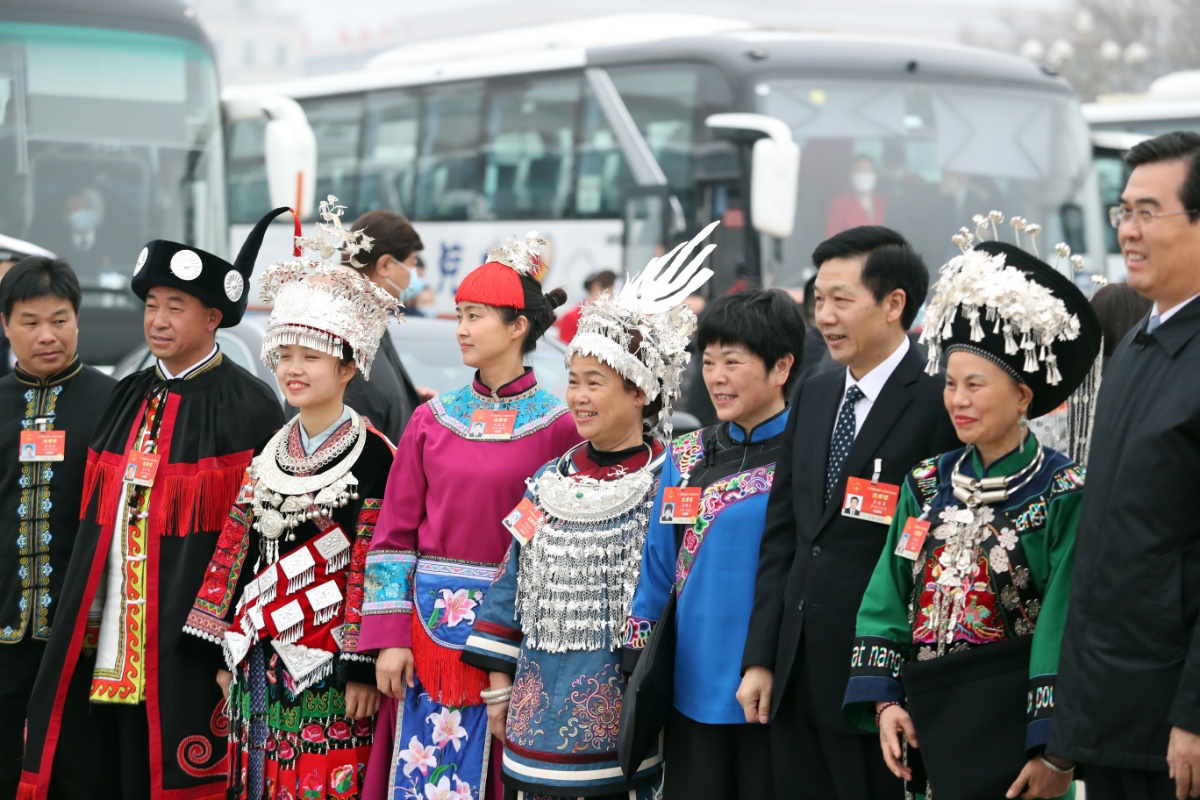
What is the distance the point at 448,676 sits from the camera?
14.1 feet

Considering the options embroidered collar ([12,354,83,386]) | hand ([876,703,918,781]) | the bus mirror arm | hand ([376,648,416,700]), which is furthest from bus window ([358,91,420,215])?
hand ([876,703,918,781])

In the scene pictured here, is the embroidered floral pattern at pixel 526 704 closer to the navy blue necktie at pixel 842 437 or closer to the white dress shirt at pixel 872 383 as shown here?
the navy blue necktie at pixel 842 437

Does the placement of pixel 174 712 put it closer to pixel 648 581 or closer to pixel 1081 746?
pixel 648 581

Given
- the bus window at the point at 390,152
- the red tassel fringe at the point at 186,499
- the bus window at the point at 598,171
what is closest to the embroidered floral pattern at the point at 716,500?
the red tassel fringe at the point at 186,499

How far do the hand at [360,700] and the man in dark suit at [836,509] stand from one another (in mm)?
1245

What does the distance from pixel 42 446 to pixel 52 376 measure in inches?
11.4

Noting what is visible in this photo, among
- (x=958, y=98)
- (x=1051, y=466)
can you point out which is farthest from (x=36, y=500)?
(x=958, y=98)

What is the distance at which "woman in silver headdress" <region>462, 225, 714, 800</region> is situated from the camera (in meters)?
3.99

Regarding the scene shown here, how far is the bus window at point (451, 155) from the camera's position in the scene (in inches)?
582

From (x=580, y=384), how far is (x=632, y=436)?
9.4 inches

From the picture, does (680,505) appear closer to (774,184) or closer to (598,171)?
(774,184)

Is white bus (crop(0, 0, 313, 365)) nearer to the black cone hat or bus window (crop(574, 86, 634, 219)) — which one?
bus window (crop(574, 86, 634, 219))

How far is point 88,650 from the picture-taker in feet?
15.6

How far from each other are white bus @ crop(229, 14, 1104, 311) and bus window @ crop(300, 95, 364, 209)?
1285 mm
